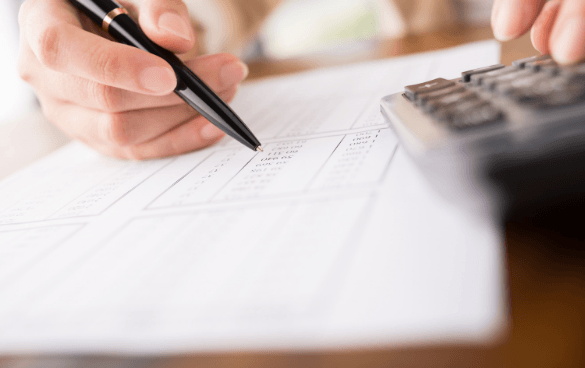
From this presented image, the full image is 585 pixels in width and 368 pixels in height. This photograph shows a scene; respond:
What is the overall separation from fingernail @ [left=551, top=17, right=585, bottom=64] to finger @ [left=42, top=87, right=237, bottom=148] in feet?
1.09

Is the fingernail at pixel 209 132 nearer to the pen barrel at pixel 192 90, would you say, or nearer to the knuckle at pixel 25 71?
the pen barrel at pixel 192 90

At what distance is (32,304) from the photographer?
221mm

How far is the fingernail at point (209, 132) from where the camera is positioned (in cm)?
43

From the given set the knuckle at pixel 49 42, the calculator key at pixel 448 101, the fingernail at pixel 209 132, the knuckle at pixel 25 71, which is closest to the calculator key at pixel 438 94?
the calculator key at pixel 448 101

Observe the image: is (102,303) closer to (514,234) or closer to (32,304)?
(32,304)

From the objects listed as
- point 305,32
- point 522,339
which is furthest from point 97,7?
point 305,32

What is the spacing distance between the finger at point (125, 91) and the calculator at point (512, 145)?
0.26 m

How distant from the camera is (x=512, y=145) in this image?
0.19 m

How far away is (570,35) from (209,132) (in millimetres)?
314

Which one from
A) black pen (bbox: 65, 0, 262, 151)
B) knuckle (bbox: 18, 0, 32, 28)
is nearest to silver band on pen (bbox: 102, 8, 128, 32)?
black pen (bbox: 65, 0, 262, 151)

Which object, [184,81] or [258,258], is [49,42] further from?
[258,258]

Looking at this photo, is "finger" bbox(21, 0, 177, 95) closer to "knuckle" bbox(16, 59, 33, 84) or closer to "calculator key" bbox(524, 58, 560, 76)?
"knuckle" bbox(16, 59, 33, 84)

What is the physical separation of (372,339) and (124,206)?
24cm

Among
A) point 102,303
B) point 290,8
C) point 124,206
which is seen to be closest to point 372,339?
point 102,303
